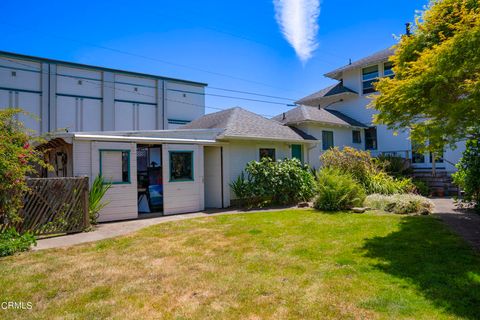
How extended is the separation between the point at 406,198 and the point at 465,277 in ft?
21.7

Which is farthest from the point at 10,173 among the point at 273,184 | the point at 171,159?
the point at 273,184

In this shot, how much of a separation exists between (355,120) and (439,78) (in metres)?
17.2

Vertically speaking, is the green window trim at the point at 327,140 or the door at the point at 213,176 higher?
the green window trim at the point at 327,140

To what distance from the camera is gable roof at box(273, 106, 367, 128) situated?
17631 mm

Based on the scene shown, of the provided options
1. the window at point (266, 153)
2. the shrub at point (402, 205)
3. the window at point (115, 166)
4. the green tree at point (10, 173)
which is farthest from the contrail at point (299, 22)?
the green tree at point (10, 173)

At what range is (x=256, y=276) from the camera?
14.5 feet

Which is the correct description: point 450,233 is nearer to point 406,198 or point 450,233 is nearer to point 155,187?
point 406,198

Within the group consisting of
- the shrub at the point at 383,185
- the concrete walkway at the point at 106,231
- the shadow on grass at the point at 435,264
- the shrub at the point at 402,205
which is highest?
the shrub at the point at 383,185

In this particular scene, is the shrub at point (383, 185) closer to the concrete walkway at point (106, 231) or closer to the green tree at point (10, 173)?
the concrete walkway at point (106, 231)

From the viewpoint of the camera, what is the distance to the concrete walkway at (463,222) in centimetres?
634

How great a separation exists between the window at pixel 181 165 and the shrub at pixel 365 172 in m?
6.55

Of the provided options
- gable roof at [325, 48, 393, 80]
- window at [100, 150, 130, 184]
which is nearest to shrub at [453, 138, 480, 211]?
window at [100, 150, 130, 184]

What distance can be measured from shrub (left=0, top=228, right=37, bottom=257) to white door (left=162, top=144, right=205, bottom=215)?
15.0 feet

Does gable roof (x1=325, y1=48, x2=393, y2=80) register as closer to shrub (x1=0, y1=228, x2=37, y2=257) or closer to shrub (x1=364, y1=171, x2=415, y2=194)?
shrub (x1=364, y1=171, x2=415, y2=194)
